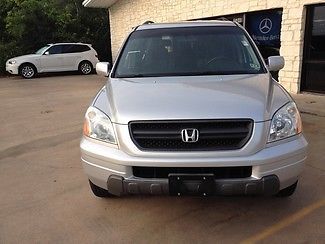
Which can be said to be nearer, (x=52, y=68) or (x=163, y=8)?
(x=163, y=8)

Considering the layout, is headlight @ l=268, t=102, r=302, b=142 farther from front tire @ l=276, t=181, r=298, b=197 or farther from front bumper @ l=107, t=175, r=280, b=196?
front tire @ l=276, t=181, r=298, b=197

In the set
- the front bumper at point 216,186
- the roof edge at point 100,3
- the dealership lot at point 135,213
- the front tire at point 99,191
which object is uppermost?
the roof edge at point 100,3

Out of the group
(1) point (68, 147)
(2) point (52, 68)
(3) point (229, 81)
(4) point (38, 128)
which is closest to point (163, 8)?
(2) point (52, 68)

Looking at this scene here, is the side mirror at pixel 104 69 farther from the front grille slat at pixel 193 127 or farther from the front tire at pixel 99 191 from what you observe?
the front grille slat at pixel 193 127

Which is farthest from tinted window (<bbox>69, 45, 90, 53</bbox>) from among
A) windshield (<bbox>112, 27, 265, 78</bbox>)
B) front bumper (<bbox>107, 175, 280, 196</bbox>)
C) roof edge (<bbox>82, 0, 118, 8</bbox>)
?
front bumper (<bbox>107, 175, 280, 196</bbox>)

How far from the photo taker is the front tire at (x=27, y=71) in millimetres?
17744

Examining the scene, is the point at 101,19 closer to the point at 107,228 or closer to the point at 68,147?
the point at 68,147

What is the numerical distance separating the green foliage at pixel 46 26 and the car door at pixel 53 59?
372 centimetres

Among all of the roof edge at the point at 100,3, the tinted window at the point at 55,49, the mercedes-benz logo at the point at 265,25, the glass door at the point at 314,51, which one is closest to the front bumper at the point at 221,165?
the glass door at the point at 314,51

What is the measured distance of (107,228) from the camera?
10.4ft

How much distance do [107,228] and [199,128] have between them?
124 cm

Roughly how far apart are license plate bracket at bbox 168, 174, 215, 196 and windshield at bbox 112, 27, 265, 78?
135 centimetres

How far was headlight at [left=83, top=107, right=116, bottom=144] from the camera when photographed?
9.64 ft

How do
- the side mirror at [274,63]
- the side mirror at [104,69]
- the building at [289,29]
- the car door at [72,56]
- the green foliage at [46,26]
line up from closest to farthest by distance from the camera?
the side mirror at [274,63] < the side mirror at [104,69] < the building at [289,29] < the car door at [72,56] < the green foliage at [46,26]
